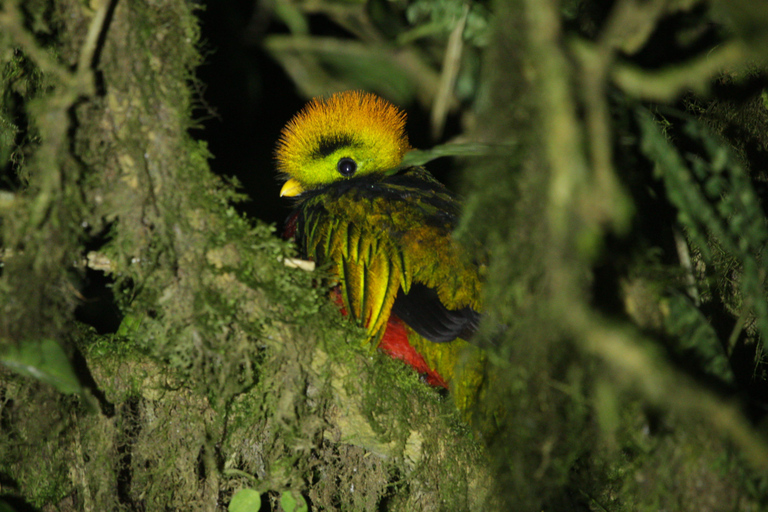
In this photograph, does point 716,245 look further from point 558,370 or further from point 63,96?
point 63,96

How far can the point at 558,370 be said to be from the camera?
87 centimetres

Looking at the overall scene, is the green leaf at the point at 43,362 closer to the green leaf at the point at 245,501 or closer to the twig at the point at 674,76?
the green leaf at the point at 245,501

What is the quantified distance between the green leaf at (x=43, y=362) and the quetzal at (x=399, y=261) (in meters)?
0.73

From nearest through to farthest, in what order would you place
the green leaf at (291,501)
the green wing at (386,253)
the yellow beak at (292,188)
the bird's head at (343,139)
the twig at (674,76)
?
the twig at (674,76), the green leaf at (291,501), the green wing at (386,253), the bird's head at (343,139), the yellow beak at (292,188)

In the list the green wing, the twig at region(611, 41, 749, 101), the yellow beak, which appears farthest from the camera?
the yellow beak

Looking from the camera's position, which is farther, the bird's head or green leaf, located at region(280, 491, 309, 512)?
the bird's head

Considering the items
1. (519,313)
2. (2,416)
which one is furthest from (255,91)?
(519,313)

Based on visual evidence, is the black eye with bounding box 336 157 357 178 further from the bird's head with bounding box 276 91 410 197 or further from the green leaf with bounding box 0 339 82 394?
the green leaf with bounding box 0 339 82 394

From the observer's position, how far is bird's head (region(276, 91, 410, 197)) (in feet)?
7.06

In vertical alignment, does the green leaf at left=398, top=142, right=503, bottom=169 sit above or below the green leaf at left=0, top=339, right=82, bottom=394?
above

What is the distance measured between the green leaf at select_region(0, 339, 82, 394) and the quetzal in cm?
73

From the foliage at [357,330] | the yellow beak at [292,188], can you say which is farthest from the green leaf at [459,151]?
the yellow beak at [292,188]

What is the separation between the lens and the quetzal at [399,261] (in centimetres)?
170

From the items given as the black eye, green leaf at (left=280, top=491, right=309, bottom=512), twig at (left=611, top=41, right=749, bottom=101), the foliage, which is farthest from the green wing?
twig at (left=611, top=41, right=749, bottom=101)
